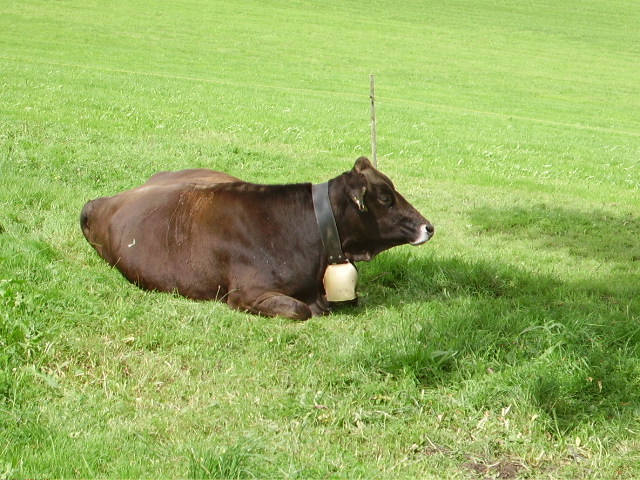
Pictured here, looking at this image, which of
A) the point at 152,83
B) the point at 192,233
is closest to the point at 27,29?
the point at 152,83

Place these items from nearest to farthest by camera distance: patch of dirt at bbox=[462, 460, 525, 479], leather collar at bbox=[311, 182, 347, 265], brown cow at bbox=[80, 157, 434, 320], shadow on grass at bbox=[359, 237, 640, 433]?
patch of dirt at bbox=[462, 460, 525, 479], shadow on grass at bbox=[359, 237, 640, 433], brown cow at bbox=[80, 157, 434, 320], leather collar at bbox=[311, 182, 347, 265]

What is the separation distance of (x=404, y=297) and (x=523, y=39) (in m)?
51.1

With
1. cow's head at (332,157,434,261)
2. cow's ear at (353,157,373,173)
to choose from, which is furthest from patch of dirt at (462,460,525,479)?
cow's ear at (353,157,373,173)

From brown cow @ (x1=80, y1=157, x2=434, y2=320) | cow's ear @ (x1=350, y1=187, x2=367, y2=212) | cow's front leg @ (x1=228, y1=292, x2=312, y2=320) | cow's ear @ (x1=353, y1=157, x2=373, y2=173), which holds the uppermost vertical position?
cow's ear @ (x1=353, y1=157, x2=373, y2=173)

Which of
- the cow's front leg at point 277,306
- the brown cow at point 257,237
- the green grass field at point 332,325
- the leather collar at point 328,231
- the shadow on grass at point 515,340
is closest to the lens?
the green grass field at point 332,325

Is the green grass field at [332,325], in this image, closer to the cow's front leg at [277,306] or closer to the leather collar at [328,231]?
the cow's front leg at [277,306]

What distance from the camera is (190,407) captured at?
5.45 metres

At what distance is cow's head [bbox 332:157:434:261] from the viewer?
7.73 m

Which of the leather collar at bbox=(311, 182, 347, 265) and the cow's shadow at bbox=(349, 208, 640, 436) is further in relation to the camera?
the leather collar at bbox=(311, 182, 347, 265)

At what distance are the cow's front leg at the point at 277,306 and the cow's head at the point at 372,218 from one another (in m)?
0.85

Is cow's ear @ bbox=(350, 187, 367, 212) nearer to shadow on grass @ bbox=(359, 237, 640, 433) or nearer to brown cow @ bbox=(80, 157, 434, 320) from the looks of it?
brown cow @ bbox=(80, 157, 434, 320)

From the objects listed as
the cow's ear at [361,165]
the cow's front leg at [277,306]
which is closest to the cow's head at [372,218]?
the cow's ear at [361,165]

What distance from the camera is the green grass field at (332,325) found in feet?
16.6

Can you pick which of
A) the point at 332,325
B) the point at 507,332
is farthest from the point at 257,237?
the point at 507,332
